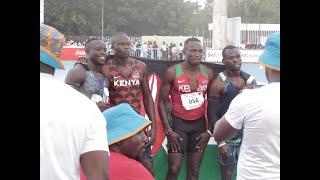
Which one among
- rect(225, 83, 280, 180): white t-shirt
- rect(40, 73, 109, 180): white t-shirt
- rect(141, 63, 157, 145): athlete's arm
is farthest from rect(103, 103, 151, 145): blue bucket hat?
rect(141, 63, 157, 145): athlete's arm

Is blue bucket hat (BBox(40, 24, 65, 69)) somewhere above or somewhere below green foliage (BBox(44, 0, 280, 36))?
below

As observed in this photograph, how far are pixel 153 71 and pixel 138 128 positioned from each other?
125 inches

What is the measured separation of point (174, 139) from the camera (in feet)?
19.4

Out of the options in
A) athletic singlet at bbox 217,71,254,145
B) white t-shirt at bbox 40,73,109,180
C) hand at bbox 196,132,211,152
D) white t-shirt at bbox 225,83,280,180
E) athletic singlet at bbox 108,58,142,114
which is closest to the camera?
white t-shirt at bbox 40,73,109,180

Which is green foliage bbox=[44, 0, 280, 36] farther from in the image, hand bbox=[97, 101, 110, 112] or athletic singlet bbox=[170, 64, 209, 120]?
hand bbox=[97, 101, 110, 112]

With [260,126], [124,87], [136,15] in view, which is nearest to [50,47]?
[260,126]

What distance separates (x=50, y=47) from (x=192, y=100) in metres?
3.66

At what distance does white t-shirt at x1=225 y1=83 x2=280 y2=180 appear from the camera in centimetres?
288

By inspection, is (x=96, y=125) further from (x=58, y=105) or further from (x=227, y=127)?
(x=227, y=127)

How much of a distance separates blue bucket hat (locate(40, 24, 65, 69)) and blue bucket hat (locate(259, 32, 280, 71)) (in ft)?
4.06

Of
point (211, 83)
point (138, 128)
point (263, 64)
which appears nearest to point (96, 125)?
point (138, 128)

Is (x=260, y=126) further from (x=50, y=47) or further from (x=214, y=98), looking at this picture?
(x=214, y=98)

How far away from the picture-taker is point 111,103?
5668 millimetres

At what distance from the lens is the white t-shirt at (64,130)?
2186 millimetres
